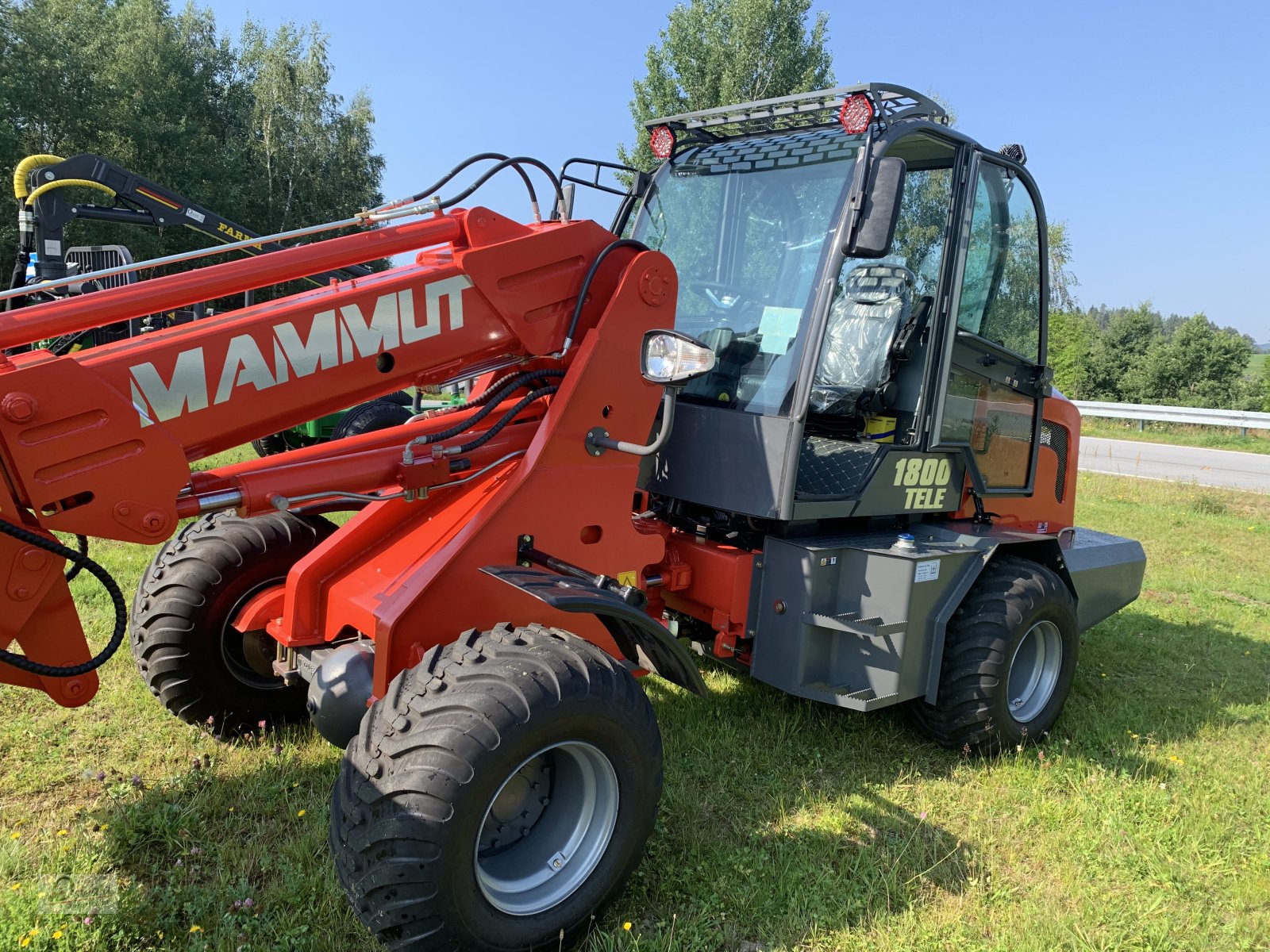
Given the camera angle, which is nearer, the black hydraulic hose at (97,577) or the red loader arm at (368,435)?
the black hydraulic hose at (97,577)

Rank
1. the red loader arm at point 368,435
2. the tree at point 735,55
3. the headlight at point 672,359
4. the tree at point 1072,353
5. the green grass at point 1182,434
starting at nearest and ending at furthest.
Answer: the red loader arm at point 368,435 < the headlight at point 672,359 < the green grass at point 1182,434 < the tree at point 735,55 < the tree at point 1072,353

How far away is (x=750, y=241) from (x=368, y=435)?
1.94 metres

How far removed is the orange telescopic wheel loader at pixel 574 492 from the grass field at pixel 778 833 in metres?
0.30

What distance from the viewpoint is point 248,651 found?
3.63 m

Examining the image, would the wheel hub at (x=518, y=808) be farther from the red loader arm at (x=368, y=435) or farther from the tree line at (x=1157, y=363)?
the tree line at (x=1157, y=363)

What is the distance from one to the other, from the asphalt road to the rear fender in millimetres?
13392

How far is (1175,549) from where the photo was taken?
900cm

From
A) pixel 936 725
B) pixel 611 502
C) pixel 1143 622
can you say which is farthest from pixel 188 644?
pixel 1143 622

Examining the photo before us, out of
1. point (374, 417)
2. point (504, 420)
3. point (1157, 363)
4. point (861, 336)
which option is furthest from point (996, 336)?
point (1157, 363)

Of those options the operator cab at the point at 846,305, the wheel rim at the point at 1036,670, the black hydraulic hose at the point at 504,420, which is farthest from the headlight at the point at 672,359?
the wheel rim at the point at 1036,670

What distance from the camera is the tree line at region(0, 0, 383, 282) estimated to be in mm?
26453

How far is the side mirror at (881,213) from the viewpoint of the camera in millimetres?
3314

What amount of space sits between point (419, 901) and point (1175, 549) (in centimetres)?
904

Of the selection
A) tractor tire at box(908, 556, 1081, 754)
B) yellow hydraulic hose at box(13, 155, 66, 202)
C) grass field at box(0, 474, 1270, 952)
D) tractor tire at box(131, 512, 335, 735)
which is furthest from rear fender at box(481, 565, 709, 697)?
yellow hydraulic hose at box(13, 155, 66, 202)
